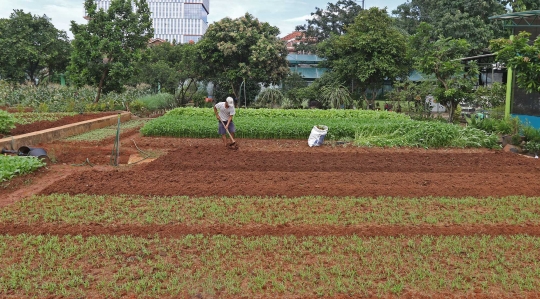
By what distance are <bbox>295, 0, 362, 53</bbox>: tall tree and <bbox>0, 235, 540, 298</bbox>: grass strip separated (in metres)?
36.1

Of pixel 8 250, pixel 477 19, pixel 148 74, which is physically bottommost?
pixel 8 250

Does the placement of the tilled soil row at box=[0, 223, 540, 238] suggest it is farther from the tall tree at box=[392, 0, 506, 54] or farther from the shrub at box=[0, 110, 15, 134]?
the tall tree at box=[392, 0, 506, 54]

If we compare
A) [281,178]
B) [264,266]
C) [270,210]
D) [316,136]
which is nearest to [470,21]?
[316,136]

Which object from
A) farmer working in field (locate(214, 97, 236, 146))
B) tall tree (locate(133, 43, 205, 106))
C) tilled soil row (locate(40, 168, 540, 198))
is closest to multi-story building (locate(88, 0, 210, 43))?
Result: tall tree (locate(133, 43, 205, 106))

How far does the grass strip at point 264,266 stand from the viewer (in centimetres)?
420

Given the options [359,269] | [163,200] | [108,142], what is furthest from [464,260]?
[108,142]

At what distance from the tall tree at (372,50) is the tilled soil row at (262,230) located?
16541 millimetres

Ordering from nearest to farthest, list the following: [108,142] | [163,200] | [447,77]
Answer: [163,200]
[108,142]
[447,77]

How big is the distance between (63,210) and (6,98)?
1851 centimetres

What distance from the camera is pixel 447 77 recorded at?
17453mm

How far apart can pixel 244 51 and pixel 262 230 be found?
1993 centimetres

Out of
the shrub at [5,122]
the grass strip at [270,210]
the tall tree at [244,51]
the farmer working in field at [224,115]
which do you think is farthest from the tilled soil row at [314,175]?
the tall tree at [244,51]

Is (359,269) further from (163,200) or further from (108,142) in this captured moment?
(108,142)

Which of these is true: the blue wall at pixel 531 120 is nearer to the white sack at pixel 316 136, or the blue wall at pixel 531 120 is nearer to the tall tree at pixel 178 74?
the white sack at pixel 316 136
